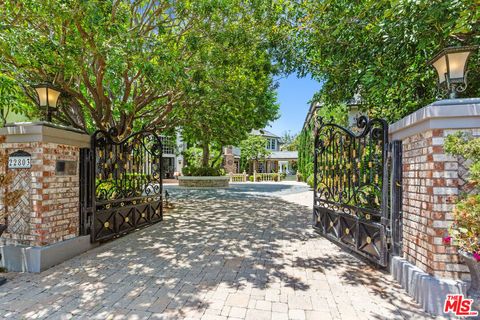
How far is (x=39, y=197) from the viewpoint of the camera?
371cm

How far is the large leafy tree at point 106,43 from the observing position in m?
4.47

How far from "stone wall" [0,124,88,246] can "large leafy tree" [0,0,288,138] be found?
6.10 feet

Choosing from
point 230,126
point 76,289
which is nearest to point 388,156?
point 76,289

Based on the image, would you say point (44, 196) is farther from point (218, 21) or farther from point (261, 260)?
point (218, 21)

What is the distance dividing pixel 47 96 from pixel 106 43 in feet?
4.88

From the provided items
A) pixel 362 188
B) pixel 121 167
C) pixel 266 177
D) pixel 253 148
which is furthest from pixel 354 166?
pixel 253 148

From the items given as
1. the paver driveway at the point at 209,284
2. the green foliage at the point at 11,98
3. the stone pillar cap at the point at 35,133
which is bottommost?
the paver driveway at the point at 209,284

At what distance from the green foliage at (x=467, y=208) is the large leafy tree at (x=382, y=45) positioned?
1.54 m

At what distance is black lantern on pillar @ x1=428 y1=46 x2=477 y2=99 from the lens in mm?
2869

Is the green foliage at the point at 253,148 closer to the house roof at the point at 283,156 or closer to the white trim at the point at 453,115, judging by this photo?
the house roof at the point at 283,156

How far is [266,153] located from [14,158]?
28.1m

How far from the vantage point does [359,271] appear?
3816 millimetres

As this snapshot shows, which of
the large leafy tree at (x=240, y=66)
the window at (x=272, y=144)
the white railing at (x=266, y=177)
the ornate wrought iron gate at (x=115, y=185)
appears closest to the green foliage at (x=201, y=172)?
the large leafy tree at (x=240, y=66)

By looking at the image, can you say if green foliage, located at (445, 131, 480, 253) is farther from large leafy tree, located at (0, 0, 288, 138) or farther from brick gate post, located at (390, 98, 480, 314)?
large leafy tree, located at (0, 0, 288, 138)
